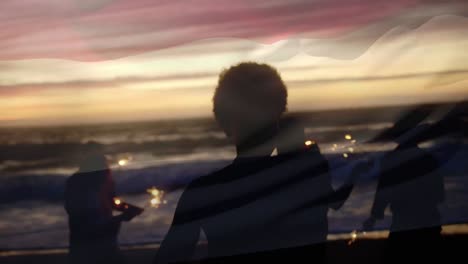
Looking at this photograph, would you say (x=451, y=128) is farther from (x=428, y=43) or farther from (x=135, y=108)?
(x=135, y=108)

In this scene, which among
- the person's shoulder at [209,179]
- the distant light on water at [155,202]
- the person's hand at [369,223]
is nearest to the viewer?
the person's shoulder at [209,179]

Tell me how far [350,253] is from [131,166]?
63cm

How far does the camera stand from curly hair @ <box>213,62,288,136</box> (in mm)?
1721

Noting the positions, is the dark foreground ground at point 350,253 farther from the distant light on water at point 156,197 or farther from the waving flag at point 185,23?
the waving flag at point 185,23

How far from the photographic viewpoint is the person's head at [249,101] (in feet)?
5.65

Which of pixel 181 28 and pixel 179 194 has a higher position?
pixel 181 28

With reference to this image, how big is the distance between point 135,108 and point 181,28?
24 centimetres

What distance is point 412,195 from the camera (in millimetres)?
2029

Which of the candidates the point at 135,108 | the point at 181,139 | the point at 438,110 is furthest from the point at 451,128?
the point at 135,108

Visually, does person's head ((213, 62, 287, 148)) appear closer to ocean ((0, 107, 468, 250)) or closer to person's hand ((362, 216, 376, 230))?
ocean ((0, 107, 468, 250))

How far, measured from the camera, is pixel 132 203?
179 cm

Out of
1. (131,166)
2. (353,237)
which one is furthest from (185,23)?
(353,237)

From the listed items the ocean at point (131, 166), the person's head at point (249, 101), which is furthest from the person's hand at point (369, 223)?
the person's head at point (249, 101)

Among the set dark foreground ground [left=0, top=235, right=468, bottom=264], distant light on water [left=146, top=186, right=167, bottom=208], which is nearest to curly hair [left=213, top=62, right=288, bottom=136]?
distant light on water [left=146, top=186, right=167, bottom=208]
